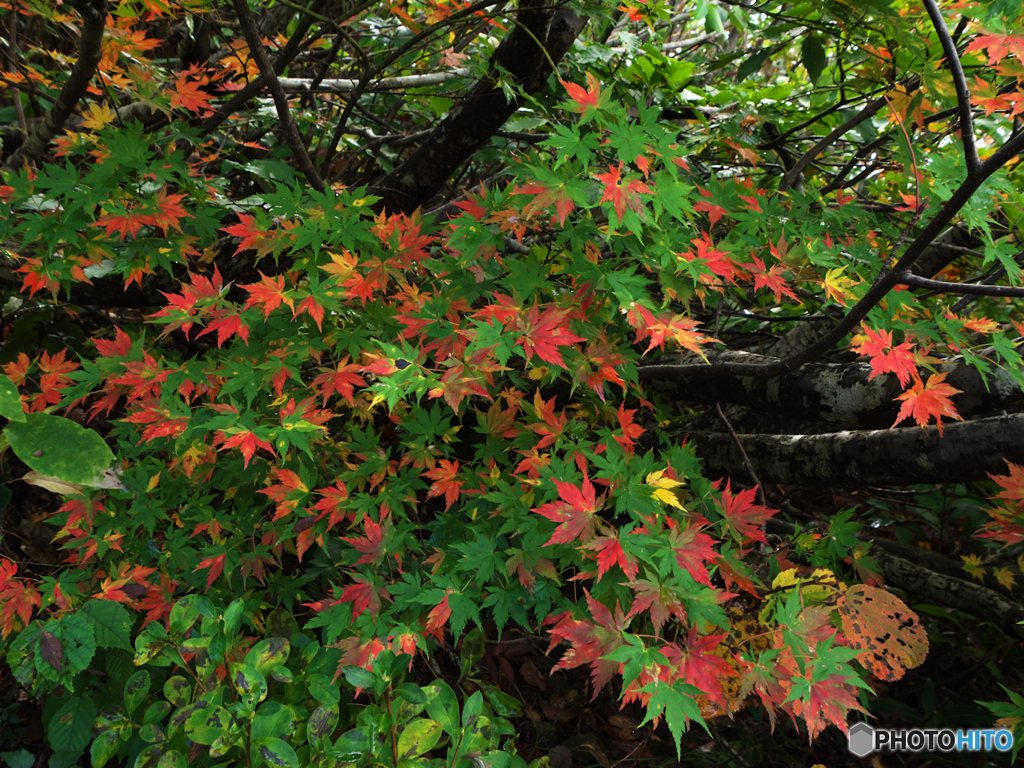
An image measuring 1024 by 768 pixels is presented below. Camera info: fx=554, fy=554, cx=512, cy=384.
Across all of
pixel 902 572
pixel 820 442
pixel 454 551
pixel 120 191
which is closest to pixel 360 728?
pixel 454 551

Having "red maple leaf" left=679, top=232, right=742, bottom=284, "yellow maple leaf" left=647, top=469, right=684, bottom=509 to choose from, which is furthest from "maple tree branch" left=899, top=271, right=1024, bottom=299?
"yellow maple leaf" left=647, top=469, right=684, bottom=509

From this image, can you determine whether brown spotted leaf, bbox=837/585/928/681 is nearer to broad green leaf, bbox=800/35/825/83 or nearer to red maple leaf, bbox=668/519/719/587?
red maple leaf, bbox=668/519/719/587

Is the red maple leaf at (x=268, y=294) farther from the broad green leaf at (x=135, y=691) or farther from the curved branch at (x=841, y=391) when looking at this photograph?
the curved branch at (x=841, y=391)

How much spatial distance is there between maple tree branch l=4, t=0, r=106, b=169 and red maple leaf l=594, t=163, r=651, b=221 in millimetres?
1529

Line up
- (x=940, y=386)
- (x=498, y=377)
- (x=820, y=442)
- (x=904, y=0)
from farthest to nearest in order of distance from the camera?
(x=904, y=0) → (x=498, y=377) → (x=820, y=442) → (x=940, y=386)

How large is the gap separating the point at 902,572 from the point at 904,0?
227 cm

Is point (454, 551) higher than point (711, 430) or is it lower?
lower

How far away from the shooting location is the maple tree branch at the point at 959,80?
1.05 m

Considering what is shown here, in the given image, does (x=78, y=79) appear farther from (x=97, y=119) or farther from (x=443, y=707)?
(x=443, y=707)

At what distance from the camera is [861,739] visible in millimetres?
2082

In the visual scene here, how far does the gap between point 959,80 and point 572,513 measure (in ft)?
3.88

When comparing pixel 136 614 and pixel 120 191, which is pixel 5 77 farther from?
pixel 136 614

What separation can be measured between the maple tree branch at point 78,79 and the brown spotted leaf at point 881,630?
108 inches

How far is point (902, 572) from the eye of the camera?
2236mm
